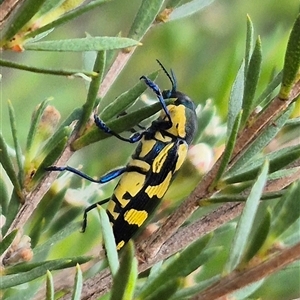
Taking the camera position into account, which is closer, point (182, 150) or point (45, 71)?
point (45, 71)

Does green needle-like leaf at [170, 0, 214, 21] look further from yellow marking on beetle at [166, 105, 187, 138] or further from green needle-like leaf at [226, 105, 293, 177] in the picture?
yellow marking on beetle at [166, 105, 187, 138]

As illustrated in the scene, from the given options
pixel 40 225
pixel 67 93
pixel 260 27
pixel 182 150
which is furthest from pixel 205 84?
pixel 260 27

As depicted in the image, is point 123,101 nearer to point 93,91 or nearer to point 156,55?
point 93,91

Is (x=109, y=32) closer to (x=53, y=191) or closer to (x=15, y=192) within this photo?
(x=53, y=191)

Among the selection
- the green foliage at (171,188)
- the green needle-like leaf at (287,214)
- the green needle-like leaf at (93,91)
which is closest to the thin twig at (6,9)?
the green foliage at (171,188)

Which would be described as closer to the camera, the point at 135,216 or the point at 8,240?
the point at 8,240

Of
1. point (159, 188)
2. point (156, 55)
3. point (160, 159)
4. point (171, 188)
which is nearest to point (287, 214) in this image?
point (171, 188)

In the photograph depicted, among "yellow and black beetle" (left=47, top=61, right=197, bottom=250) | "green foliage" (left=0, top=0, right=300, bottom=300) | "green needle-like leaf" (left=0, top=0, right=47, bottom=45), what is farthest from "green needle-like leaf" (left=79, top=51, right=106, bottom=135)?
"yellow and black beetle" (left=47, top=61, right=197, bottom=250)
